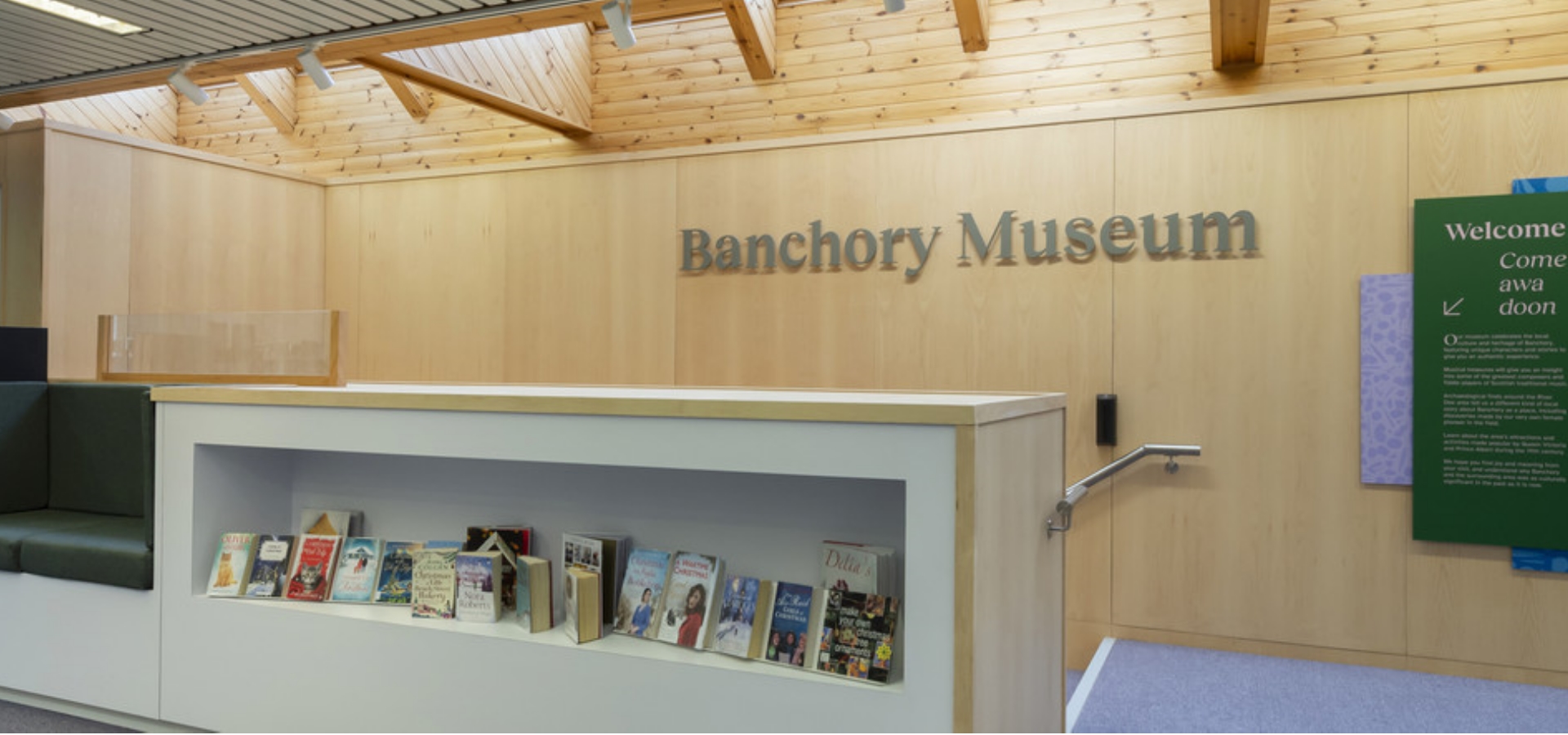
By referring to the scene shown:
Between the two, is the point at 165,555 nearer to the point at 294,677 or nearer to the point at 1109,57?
the point at 294,677

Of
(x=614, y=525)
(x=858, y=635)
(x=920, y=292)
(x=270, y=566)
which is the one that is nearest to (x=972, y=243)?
(x=920, y=292)

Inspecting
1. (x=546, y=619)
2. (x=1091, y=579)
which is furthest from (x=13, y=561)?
(x=1091, y=579)

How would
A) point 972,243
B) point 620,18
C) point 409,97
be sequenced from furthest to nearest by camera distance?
point 409,97 < point 972,243 < point 620,18

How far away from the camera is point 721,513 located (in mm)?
2803

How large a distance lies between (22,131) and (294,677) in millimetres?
4656

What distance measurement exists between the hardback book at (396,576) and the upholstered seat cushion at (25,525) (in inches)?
62.3

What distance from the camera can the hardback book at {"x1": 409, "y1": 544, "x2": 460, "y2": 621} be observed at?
296cm

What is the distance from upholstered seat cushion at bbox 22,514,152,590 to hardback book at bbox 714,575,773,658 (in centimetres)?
206

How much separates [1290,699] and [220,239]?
6704 millimetres

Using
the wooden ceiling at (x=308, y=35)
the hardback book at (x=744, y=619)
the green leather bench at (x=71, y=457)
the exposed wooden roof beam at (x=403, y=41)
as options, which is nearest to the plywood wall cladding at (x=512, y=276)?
the wooden ceiling at (x=308, y=35)

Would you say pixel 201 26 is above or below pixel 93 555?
above

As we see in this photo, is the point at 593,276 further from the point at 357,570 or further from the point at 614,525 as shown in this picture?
the point at 614,525

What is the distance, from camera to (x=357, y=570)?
10.5 feet

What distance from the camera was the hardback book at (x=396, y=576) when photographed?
123 inches
